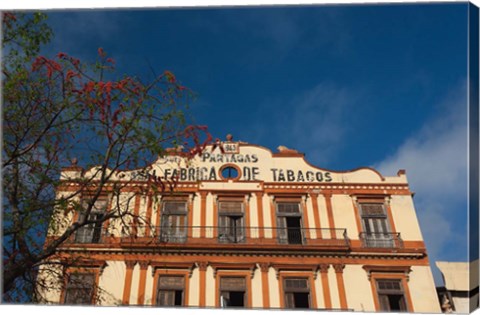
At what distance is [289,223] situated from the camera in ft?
40.1

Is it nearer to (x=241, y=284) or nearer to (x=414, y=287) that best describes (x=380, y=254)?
(x=414, y=287)

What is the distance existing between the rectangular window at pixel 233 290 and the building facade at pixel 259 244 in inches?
1.1

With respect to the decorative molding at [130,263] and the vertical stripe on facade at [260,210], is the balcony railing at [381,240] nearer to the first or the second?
the vertical stripe on facade at [260,210]

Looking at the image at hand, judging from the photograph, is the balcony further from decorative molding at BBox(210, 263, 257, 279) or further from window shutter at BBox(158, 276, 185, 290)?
window shutter at BBox(158, 276, 185, 290)

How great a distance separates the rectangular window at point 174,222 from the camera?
11.5 meters

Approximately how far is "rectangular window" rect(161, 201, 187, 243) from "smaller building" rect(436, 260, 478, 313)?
21.5ft

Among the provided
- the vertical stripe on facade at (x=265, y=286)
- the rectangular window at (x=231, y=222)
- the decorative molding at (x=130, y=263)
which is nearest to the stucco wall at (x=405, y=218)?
the vertical stripe on facade at (x=265, y=286)

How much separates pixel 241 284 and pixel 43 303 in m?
4.94

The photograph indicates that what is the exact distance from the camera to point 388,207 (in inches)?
488

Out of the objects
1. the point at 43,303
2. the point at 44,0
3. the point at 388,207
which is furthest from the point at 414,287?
the point at 44,0

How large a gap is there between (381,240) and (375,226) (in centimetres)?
64

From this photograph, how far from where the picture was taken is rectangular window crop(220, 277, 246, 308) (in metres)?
10.7

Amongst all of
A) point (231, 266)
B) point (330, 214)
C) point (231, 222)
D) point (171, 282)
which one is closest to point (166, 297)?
point (171, 282)

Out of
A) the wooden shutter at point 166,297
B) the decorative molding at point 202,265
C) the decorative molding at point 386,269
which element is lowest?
the wooden shutter at point 166,297
